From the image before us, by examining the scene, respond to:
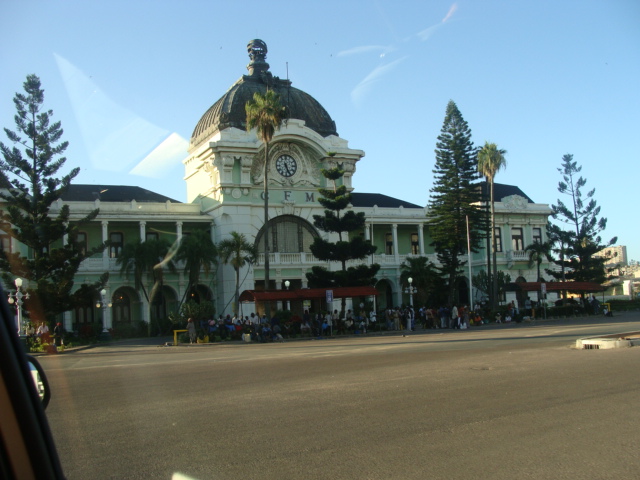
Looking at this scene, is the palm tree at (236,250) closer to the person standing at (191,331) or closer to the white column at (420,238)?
the person standing at (191,331)

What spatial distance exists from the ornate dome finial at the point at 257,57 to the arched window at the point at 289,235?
13.1 metres

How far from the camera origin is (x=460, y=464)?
6.59 m

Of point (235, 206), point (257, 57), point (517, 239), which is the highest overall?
point (257, 57)

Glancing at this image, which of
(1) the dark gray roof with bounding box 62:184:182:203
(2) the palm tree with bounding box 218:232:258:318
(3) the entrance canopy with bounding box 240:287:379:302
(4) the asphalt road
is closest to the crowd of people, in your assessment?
(3) the entrance canopy with bounding box 240:287:379:302

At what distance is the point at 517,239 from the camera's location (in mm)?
63188

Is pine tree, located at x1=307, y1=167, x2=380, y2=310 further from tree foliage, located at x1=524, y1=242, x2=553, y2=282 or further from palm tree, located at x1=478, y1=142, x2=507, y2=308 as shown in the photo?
tree foliage, located at x1=524, y1=242, x2=553, y2=282

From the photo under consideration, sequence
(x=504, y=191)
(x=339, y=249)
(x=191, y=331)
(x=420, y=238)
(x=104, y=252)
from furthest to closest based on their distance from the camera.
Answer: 1. (x=504, y=191)
2. (x=420, y=238)
3. (x=104, y=252)
4. (x=339, y=249)
5. (x=191, y=331)

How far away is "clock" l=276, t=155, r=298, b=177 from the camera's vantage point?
4988 centimetres

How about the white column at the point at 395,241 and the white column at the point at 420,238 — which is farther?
the white column at the point at 420,238

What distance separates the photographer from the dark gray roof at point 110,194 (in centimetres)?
4953

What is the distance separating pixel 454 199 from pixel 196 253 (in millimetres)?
21736

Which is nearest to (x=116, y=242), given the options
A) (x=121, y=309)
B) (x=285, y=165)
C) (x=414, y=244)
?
(x=121, y=309)

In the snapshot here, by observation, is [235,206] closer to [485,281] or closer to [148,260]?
[148,260]

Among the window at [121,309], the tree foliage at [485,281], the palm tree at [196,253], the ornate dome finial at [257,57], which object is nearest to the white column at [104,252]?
the window at [121,309]
